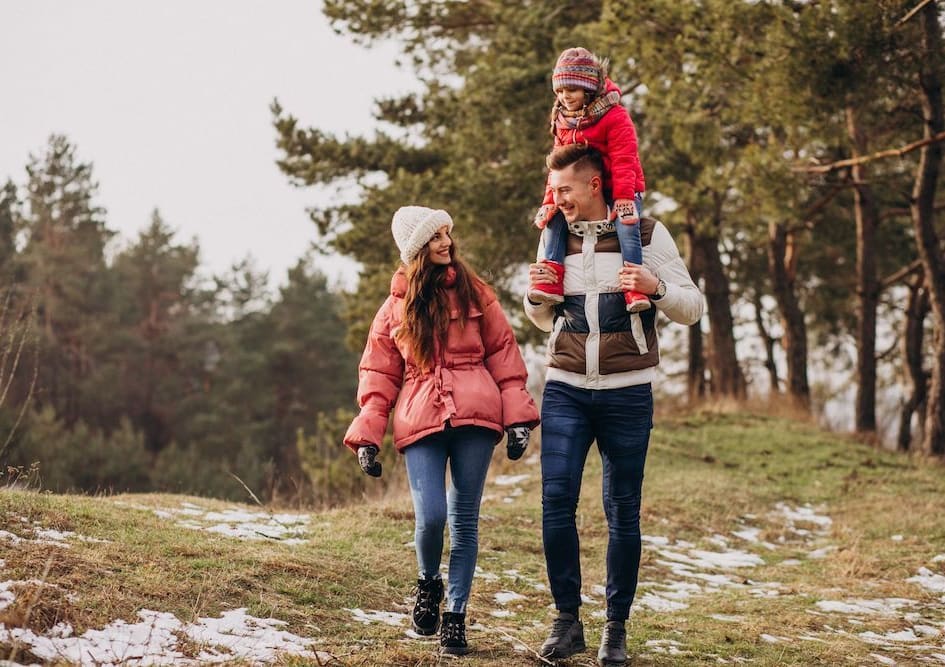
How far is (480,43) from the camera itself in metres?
19.4

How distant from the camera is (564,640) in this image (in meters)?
4.20

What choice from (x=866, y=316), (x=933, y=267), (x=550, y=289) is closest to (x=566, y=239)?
(x=550, y=289)

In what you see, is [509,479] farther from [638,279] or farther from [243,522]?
[638,279]

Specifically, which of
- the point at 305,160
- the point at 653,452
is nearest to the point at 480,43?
the point at 305,160

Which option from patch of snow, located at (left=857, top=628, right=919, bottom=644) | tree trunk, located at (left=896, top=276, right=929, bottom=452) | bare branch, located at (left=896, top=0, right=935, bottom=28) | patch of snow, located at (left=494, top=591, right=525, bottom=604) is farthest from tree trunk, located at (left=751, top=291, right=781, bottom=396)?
patch of snow, located at (left=494, top=591, right=525, bottom=604)

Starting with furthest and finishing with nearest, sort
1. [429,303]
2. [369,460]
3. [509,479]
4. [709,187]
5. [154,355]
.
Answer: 1. [154,355]
2. [709,187]
3. [509,479]
4. [429,303]
5. [369,460]

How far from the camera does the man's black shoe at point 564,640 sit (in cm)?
418

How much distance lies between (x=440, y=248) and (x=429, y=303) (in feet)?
0.93

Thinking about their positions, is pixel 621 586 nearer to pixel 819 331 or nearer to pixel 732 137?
pixel 732 137

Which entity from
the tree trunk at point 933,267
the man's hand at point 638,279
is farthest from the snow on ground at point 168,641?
the tree trunk at point 933,267

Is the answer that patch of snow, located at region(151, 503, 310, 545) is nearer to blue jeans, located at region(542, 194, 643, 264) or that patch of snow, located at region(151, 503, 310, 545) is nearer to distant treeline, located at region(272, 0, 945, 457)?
blue jeans, located at region(542, 194, 643, 264)

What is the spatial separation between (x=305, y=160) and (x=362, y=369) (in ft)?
50.8

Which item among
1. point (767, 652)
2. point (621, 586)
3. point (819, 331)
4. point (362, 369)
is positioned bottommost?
point (767, 652)

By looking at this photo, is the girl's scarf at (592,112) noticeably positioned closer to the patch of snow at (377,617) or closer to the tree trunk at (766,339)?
the patch of snow at (377,617)
